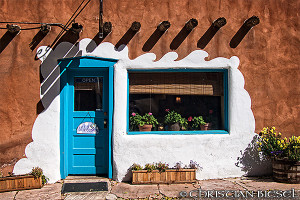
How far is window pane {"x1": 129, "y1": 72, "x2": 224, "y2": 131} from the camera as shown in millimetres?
6656

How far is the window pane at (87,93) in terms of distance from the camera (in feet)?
21.8

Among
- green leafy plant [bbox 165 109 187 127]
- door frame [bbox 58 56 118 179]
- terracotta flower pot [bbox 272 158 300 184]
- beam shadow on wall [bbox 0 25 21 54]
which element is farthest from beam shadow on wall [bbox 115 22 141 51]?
terracotta flower pot [bbox 272 158 300 184]

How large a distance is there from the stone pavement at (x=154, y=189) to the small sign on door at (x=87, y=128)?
93cm

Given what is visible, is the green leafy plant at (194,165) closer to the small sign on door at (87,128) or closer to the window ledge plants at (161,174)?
the window ledge plants at (161,174)

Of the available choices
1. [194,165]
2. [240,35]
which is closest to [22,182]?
[194,165]

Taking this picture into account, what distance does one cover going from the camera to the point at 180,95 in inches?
264

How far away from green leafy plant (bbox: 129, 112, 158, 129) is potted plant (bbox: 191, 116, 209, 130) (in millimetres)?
800

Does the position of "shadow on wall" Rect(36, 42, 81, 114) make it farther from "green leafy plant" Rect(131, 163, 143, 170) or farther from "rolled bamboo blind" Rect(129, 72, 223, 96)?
"green leafy plant" Rect(131, 163, 143, 170)

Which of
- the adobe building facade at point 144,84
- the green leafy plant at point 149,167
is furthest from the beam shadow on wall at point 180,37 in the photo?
the green leafy plant at point 149,167

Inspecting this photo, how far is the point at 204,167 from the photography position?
647 cm

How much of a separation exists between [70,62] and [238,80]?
343 cm

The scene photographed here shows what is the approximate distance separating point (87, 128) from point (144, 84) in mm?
1488

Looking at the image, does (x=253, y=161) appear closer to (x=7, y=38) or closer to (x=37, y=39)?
(x=37, y=39)

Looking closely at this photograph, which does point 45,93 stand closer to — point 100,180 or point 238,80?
point 100,180
